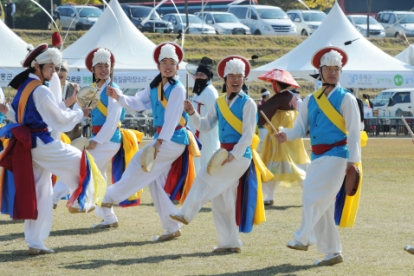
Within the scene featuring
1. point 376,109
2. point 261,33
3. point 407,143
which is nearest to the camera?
point 407,143

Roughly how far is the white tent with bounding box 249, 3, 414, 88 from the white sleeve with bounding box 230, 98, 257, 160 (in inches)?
605

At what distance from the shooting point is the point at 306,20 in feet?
133

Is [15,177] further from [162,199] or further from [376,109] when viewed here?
[376,109]

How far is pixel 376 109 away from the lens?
29.0m

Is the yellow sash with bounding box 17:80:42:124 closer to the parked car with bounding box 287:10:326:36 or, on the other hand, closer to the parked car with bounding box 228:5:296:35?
the parked car with bounding box 228:5:296:35

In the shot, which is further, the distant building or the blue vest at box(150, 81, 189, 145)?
the distant building

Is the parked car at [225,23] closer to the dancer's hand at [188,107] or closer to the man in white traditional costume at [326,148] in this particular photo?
the dancer's hand at [188,107]

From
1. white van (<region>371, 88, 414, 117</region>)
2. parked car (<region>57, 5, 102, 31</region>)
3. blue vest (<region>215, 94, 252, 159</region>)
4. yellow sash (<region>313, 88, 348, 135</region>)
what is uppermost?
yellow sash (<region>313, 88, 348, 135</region>)

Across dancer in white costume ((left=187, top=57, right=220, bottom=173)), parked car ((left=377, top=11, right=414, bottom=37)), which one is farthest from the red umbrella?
parked car ((left=377, top=11, right=414, bottom=37))

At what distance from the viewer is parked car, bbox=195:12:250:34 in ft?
125

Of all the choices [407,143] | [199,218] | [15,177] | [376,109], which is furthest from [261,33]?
[15,177]

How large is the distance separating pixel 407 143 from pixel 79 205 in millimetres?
17140

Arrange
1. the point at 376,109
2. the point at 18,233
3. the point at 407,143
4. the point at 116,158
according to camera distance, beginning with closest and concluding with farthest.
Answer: the point at 18,233
the point at 116,158
the point at 407,143
the point at 376,109

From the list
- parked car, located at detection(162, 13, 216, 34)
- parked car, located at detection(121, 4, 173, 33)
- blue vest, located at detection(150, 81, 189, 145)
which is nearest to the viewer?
blue vest, located at detection(150, 81, 189, 145)
